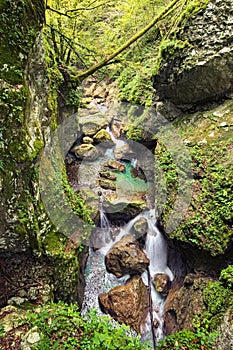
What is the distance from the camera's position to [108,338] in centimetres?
280

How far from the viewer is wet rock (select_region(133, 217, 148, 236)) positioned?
26.0 ft

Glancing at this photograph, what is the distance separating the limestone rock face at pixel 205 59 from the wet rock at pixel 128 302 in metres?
6.38

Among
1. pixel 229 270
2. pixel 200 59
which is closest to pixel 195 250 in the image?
pixel 229 270

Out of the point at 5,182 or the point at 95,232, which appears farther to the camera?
the point at 95,232

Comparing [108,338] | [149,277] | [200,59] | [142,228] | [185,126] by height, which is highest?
[200,59]

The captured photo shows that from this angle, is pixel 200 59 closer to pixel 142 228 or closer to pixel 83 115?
pixel 142 228

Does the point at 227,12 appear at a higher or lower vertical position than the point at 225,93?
higher

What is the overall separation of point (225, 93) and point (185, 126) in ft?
5.25

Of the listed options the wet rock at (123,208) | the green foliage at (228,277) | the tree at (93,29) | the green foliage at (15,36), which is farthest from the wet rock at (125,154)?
the green foliage at (15,36)

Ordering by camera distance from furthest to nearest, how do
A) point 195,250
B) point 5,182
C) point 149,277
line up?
point 149,277, point 195,250, point 5,182

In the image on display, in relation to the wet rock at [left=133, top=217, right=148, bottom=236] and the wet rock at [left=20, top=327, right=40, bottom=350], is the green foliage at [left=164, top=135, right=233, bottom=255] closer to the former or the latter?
the wet rock at [left=133, top=217, right=148, bottom=236]

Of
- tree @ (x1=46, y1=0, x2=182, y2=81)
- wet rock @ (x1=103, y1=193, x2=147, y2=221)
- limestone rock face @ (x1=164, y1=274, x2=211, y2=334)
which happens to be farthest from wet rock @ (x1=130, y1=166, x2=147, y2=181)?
limestone rock face @ (x1=164, y1=274, x2=211, y2=334)

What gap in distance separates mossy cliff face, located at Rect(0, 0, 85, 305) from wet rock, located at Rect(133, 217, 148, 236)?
3.29m

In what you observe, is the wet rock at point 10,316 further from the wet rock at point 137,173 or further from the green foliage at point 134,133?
the green foliage at point 134,133
